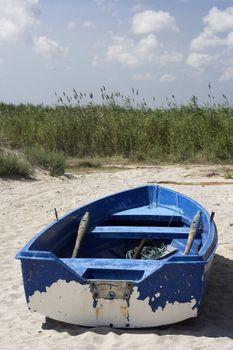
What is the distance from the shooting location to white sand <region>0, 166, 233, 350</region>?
154 inches

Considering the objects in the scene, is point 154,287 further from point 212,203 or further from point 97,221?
point 212,203

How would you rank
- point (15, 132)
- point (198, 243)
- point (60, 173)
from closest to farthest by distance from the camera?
1. point (198, 243)
2. point (60, 173)
3. point (15, 132)

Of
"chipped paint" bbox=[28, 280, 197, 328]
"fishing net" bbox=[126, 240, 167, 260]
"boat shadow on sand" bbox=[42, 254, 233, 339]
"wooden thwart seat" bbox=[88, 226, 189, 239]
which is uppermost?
"wooden thwart seat" bbox=[88, 226, 189, 239]

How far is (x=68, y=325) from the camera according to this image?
432 centimetres

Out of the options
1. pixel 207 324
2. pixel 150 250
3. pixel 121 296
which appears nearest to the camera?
pixel 121 296

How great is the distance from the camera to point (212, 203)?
29.2 ft

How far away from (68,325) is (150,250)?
1.31m

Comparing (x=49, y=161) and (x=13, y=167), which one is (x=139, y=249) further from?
(x=49, y=161)

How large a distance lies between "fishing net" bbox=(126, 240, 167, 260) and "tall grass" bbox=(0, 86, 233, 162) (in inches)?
365

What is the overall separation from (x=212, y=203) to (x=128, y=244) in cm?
376

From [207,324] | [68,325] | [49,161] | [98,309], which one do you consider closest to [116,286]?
[98,309]

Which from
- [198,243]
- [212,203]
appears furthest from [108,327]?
[212,203]

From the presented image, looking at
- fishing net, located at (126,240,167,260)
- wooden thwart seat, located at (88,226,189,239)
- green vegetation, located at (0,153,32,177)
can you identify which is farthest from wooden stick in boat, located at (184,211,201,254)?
green vegetation, located at (0,153,32,177)

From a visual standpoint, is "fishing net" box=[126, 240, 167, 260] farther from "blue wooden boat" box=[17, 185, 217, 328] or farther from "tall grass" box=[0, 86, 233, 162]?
"tall grass" box=[0, 86, 233, 162]
